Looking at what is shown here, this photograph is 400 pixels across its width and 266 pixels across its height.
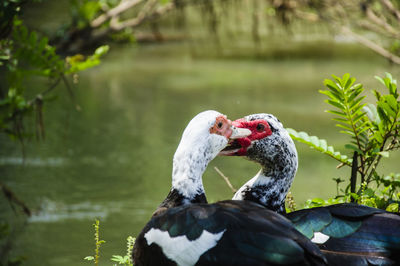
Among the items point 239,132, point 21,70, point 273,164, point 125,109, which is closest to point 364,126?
point 273,164

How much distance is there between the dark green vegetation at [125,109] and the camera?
441 centimetres

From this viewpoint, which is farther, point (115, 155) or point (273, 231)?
point (115, 155)

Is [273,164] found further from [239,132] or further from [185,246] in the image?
[185,246]

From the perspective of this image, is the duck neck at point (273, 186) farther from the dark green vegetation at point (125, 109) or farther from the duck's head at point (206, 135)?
the dark green vegetation at point (125, 109)

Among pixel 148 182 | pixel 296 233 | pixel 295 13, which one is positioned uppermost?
pixel 296 233

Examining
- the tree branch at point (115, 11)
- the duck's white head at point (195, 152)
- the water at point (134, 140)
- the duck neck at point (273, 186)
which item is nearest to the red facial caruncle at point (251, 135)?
the duck neck at point (273, 186)

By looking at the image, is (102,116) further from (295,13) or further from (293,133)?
(293,133)

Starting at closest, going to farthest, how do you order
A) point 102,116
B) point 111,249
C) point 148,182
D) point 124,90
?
point 111,249
point 148,182
point 102,116
point 124,90

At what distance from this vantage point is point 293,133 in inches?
120

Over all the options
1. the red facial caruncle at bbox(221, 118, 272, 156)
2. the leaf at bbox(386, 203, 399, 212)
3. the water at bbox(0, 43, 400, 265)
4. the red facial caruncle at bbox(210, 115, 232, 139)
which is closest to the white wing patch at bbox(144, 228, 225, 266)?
the red facial caruncle at bbox(210, 115, 232, 139)

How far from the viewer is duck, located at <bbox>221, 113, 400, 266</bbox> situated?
89.5 inches

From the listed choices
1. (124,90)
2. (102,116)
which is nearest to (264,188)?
(102,116)

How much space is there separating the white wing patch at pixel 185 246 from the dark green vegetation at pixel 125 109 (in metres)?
1.11

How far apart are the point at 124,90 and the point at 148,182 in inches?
115
